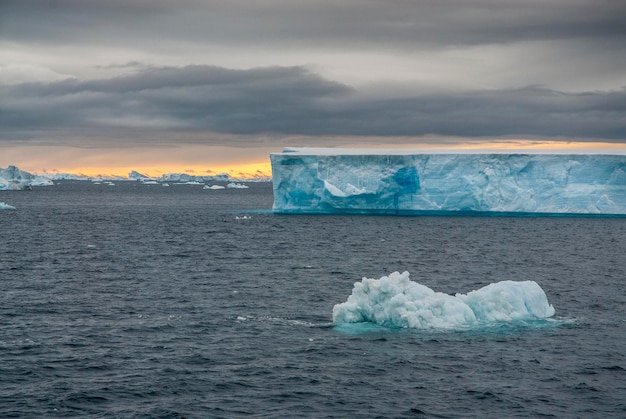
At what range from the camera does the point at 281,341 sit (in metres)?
23.9

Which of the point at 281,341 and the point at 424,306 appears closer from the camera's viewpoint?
the point at 281,341

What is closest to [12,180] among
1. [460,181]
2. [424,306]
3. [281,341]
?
[460,181]

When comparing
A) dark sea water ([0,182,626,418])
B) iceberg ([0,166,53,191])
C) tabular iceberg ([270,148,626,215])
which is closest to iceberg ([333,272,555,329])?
dark sea water ([0,182,626,418])

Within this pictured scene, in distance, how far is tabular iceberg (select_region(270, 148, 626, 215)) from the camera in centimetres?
6562

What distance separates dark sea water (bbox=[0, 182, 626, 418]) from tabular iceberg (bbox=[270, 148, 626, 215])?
16791 mm

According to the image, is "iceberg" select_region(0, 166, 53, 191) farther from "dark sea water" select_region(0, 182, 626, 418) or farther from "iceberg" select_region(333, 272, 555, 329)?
"iceberg" select_region(333, 272, 555, 329)

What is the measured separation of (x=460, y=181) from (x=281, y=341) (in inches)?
1803

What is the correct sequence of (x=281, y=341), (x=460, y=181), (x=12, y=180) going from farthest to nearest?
(x=12, y=180) → (x=460, y=181) → (x=281, y=341)

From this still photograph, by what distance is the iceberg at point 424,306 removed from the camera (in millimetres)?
25375

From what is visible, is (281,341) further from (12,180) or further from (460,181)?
(12,180)

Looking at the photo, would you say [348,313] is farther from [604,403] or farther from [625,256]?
[625,256]

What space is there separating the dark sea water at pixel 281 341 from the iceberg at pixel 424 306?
2.33ft

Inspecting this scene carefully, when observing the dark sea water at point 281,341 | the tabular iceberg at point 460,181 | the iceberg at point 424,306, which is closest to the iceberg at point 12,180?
the tabular iceberg at point 460,181

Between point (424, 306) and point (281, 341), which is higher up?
point (424, 306)
